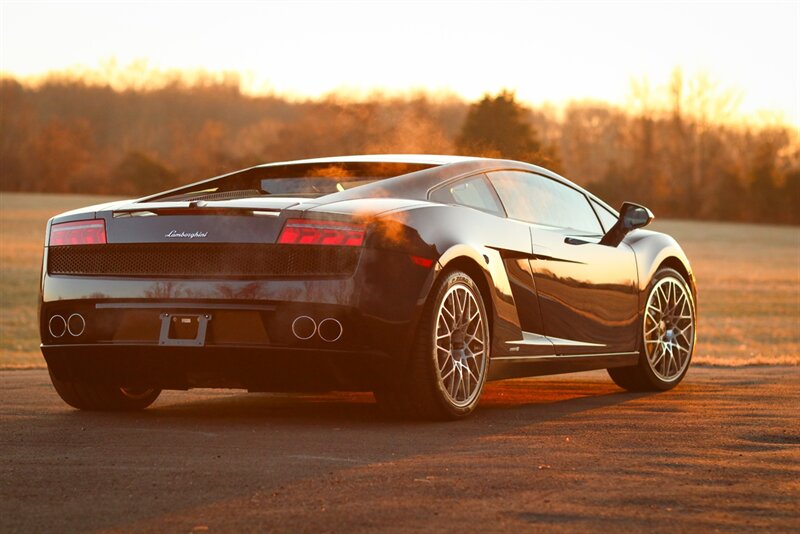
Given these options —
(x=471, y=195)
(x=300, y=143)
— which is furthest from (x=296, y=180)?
(x=300, y=143)

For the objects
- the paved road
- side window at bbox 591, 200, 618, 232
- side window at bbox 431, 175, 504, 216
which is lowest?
the paved road

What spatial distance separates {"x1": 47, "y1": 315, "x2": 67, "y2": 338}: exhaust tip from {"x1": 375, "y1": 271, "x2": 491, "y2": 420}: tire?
164cm

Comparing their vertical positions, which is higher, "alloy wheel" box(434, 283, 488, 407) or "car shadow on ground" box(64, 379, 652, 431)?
"alloy wheel" box(434, 283, 488, 407)

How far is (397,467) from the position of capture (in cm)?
532

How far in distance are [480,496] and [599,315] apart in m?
3.71

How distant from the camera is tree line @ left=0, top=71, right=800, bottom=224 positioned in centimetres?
6800

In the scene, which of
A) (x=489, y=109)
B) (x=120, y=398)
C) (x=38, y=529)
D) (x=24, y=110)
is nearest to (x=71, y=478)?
(x=38, y=529)

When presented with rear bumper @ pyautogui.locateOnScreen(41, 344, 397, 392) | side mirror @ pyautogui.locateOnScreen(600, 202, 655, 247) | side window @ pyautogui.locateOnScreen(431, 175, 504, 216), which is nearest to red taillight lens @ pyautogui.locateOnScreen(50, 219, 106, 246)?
rear bumper @ pyautogui.locateOnScreen(41, 344, 397, 392)

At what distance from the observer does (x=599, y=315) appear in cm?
823

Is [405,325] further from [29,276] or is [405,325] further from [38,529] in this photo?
[29,276]

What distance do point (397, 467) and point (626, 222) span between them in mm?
3894

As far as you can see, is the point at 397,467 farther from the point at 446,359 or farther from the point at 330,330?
the point at 446,359

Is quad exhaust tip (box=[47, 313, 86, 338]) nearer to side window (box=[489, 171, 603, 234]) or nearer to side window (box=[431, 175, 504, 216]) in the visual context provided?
side window (box=[431, 175, 504, 216])

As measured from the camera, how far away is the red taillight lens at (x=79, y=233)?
6.79 meters
